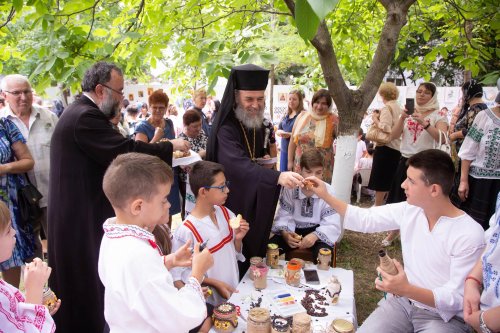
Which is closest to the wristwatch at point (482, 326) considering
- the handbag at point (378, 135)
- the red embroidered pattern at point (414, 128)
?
the red embroidered pattern at point (414, 128)

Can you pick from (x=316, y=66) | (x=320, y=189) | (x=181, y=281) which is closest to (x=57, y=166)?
(x=181, y=281)

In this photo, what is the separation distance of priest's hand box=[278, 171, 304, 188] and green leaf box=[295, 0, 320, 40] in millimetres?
2069

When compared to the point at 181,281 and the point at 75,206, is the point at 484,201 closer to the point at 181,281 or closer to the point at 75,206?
the point at 181,281

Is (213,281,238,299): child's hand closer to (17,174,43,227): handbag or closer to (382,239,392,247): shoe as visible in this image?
(17,174,43,227): handbag

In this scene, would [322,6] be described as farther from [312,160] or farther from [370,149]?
[370,149]

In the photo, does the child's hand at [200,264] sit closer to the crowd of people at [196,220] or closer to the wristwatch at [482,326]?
the crowd of people at [196,220]

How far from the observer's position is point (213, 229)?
116 inches

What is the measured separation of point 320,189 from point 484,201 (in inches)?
99.0

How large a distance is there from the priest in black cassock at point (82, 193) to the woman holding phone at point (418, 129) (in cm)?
405

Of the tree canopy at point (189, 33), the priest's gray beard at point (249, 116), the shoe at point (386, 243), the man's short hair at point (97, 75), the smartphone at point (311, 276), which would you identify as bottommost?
the shoe at point (386, 243)

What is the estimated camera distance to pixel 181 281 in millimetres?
2650

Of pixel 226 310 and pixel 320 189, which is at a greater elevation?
pixel 320 189

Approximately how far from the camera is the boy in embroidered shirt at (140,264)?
61.1 inches

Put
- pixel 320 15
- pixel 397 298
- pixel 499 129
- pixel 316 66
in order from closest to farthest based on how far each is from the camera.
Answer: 1. pixel 320 15
2. pixel 397 298
3. pixel 499 129
4. pixel 316 66
